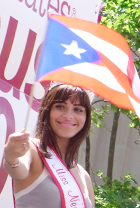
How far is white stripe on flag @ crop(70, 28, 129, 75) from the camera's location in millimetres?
2803

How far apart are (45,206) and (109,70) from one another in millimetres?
852

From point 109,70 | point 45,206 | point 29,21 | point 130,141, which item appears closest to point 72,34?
point 109,70

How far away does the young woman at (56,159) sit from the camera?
7.54 feet

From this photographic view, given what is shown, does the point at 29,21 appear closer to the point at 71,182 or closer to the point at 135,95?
the point at 135,95

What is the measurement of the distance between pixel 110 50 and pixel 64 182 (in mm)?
839

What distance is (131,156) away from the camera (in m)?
11.4

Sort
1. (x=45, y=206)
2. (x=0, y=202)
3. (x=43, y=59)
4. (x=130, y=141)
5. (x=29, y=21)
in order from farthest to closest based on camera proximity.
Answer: (x=130, y=141) → (x=29, y=21) → (x=0, y=202) → (x=43, y=59) → (x=45, y=206)

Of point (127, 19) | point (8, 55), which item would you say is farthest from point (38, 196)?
point (127, 19)

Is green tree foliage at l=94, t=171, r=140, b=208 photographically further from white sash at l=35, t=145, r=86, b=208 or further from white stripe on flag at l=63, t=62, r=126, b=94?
white sash at l=35, t=145, r=86, b=208

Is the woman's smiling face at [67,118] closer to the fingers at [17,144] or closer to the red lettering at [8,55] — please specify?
the fingers at [17,144]

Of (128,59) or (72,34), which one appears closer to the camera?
(72,34)

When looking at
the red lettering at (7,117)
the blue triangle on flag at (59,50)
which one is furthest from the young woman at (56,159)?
the red lettering at (7,117)

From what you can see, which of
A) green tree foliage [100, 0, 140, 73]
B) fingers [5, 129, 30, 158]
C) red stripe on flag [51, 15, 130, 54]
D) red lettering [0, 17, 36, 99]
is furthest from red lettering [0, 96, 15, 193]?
green tree foliage [100, 0, 140, 73]

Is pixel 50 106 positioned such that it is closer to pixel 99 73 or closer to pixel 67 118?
pixel 67 118
